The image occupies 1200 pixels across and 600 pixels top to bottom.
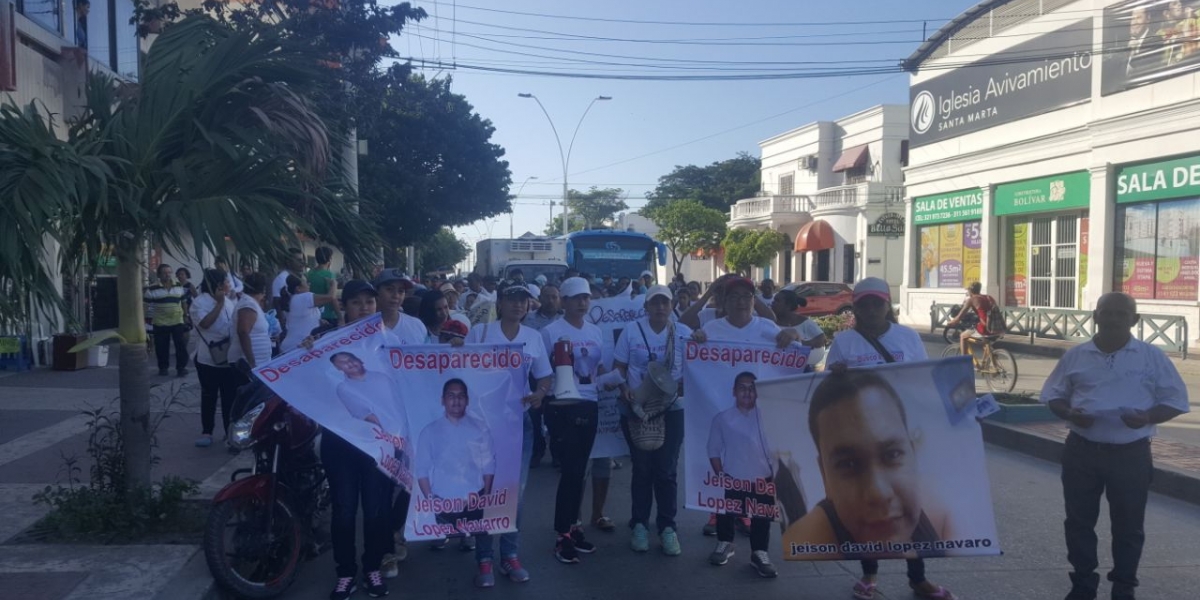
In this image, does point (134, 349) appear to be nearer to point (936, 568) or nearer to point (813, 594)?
point (813, 594)

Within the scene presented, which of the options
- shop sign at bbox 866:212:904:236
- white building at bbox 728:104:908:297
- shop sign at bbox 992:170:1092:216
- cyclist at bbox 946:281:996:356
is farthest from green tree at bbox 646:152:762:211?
cyclist at bbox 946:281:996:356

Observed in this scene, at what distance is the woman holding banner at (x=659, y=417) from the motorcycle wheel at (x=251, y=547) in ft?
7.02

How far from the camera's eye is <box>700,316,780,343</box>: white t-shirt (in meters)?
6.01

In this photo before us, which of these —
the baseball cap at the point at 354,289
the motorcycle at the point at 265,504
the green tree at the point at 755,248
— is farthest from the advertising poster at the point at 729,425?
the green tree at the point at 755,248

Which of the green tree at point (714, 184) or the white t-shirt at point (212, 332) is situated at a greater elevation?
the green tree at point (714, 184)

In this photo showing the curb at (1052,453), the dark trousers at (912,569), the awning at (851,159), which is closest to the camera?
the dark trousers at (912,569)

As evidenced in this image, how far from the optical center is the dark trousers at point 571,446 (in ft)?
19.2

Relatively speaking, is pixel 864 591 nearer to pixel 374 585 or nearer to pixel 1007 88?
pixel 374 585

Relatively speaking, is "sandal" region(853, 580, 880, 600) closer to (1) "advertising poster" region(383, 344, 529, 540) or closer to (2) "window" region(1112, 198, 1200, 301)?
(1) "advertising poster" region(383, 344, 529, 540)

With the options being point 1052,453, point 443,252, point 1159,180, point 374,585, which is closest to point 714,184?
point 443,252

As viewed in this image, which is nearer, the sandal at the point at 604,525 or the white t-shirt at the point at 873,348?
the white t-shirt at the point at 873,348

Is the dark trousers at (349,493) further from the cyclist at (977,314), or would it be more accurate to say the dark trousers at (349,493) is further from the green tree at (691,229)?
the green tree at (691,229)

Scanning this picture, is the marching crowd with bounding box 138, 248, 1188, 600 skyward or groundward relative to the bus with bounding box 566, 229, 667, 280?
groundward

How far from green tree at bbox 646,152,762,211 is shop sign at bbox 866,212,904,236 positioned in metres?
30.3
